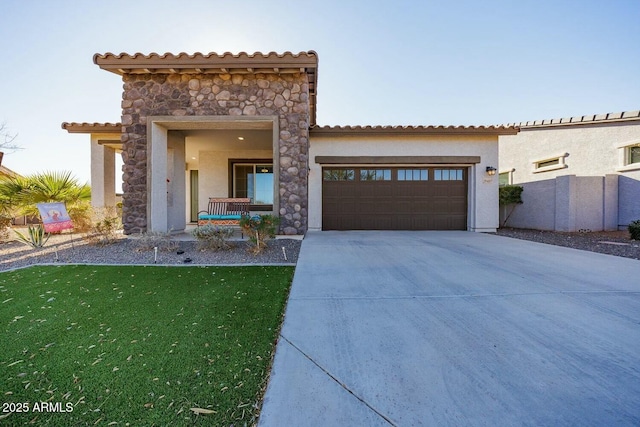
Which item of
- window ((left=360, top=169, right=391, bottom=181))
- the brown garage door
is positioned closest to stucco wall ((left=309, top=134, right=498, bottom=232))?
the brown garage door

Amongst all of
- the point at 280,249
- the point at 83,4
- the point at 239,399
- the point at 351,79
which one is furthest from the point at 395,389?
the point at 351,79

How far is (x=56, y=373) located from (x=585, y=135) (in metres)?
A: 16.3

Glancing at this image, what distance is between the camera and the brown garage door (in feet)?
31.6

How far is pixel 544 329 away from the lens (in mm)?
2473

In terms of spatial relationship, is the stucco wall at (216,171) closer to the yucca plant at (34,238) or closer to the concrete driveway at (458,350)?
the yucca plant at (34,238)

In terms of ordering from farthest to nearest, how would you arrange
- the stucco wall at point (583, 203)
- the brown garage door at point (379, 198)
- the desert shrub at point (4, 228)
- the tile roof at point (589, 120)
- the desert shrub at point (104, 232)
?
1. the tile roof at point (589, 120)
2. the stucco wall at point (583, 203)
3. the brown garage door at point (379, 198)
4. the desert shrub at point (4, 228)
5. the desert shrub at point (104, 232)

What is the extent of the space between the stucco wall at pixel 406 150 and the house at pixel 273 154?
34 mm

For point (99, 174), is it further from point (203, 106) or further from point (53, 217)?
point (203, 106)

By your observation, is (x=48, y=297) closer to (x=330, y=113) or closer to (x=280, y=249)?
(x=280, y=249)

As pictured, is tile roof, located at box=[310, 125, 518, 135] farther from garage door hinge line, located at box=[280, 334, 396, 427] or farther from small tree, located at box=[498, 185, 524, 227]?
garage door hinge line, located at box=[280, 334, 396, 427]

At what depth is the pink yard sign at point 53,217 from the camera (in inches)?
244

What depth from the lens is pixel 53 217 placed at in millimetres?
6355

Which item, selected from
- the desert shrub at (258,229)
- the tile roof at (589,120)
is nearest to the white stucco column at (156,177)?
the desert shrub at (258,229)

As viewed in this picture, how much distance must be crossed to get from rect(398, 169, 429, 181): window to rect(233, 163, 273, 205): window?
5.23m
